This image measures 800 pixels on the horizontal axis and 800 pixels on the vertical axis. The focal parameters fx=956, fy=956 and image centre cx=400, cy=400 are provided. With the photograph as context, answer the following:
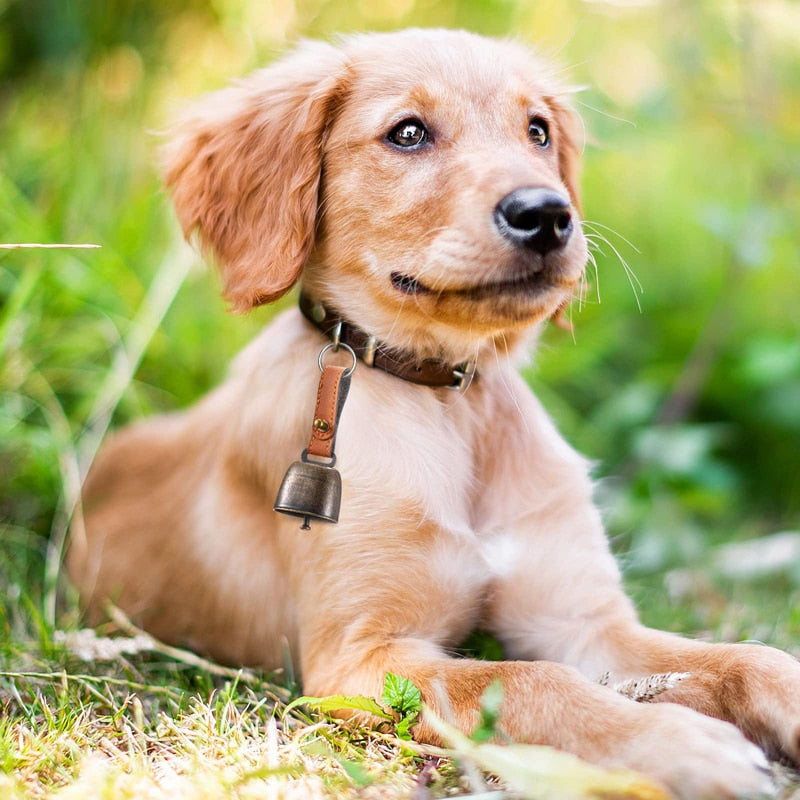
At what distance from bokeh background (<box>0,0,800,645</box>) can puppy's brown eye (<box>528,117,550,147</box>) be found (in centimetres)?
57

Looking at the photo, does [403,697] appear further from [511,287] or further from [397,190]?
[397,190]

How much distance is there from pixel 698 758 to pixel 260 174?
64.2 inches

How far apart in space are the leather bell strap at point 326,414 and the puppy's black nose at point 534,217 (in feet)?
1.61

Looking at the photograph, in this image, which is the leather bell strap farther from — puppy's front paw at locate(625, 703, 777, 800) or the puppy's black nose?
puppy's front paw at locate(625, 703, 777, 800)

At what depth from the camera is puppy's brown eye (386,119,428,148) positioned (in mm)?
2258

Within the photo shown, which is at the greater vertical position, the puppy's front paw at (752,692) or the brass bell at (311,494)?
the brass bell at (311,494)

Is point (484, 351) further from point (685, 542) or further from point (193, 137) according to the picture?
point (685, 542)

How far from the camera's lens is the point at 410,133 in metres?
2.26

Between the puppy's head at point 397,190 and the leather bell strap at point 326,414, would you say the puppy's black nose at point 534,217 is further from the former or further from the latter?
the leather bell strap at point 326,414

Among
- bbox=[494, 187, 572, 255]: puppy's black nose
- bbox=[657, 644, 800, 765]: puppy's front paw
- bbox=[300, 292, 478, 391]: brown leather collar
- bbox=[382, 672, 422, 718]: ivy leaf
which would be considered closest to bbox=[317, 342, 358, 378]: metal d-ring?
bbox=[300, 292, 478, 391]: brown leather collar

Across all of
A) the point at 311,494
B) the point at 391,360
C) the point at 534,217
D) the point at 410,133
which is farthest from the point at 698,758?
the point at 410,133

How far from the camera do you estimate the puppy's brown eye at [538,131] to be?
2.46 m

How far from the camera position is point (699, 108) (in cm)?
473

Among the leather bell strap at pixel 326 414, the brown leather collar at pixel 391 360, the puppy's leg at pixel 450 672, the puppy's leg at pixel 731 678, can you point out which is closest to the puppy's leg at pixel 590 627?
the puppy's leg at pixel 731 678
